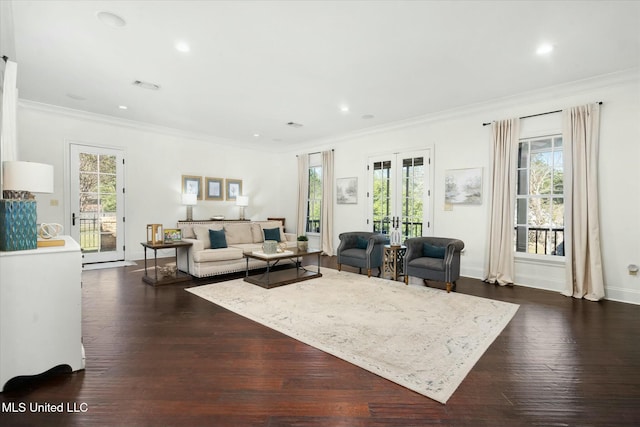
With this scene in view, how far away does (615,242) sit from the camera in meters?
4.20

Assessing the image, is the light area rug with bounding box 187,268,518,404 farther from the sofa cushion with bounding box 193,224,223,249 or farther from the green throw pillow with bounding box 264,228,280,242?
the green throw pillow with bounding box 264,228,280,242

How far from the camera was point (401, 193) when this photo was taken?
255 inches

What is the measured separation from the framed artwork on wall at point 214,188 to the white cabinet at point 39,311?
5616 millimetres

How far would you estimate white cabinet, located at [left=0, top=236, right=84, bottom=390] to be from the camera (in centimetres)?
199

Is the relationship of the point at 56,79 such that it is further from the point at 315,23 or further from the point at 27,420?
the point at 27,420

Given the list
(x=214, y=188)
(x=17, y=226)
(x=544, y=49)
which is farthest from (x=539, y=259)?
(x=214, y=188)

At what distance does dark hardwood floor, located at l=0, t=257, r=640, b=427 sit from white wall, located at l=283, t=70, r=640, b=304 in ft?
4.84

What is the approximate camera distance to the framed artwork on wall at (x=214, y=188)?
A: 7.78 metres

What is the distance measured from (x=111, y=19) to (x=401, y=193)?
5.26 m

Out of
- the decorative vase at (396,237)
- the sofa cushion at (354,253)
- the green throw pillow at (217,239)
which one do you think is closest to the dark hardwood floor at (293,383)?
the green throw pillow at (217,239)

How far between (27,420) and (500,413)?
266 cm

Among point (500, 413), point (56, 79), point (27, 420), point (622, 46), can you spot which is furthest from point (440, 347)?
point (56, 79)

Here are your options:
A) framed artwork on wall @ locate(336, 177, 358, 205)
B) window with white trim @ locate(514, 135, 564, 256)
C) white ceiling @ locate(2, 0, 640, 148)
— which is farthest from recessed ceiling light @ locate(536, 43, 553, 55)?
framed artwork on wall @ locate(336, 177, 358, 205)

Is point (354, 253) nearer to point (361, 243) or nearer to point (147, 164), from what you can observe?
point (361, 243)
